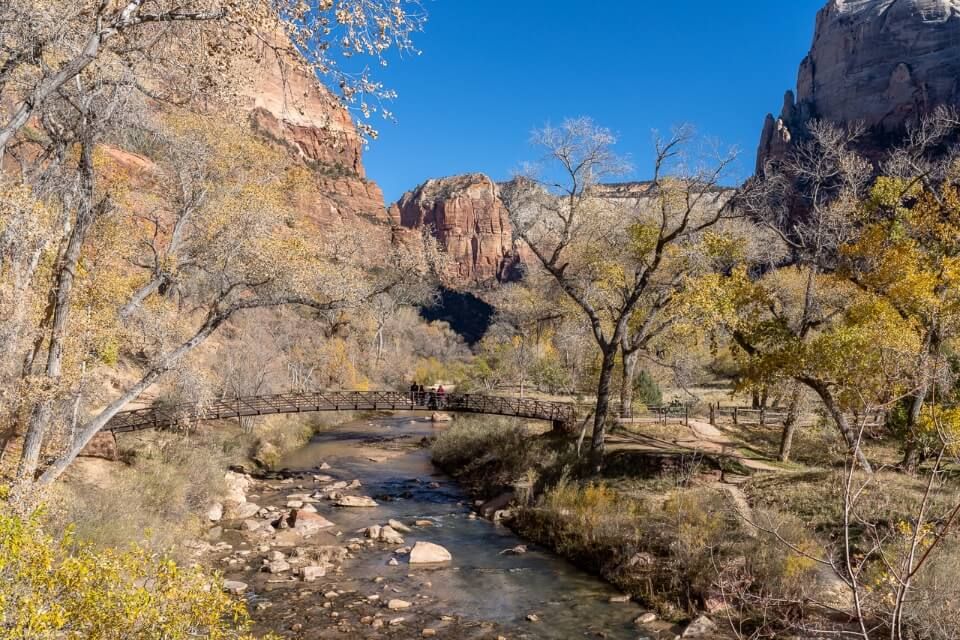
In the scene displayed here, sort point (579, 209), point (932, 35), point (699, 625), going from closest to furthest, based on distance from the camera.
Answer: point (699, 625) < point (579, 209) < point (932, 35)

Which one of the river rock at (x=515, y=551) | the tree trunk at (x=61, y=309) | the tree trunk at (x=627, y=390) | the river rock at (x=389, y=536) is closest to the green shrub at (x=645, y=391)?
the tree trunk at (x=627, y=390)

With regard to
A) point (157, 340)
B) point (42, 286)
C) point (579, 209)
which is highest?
point (579, 209)

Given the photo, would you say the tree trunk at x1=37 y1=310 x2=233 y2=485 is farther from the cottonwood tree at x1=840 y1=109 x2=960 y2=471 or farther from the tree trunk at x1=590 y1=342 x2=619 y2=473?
the cottonwood tree at x1=840 y1=109 x2=960 y2=471

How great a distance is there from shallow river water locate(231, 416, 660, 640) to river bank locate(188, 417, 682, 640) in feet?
0.09

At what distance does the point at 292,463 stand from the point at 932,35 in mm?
113535

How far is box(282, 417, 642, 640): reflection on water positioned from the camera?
1309 centimetres

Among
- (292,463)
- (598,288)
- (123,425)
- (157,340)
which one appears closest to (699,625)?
(157,340)

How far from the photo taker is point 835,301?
23.2 m

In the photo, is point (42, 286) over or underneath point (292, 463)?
over

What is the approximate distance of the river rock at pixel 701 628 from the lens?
39.4ft

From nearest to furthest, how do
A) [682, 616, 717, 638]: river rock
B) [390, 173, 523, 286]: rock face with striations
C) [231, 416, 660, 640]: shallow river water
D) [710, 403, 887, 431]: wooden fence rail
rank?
[682, 616, 717, 638]: river rock
[231, 416, 660, 640]: shallow river water
[710, 403, 887, 431]: wooden fence rail
[390, 173, 523, 286]: rock face with striations

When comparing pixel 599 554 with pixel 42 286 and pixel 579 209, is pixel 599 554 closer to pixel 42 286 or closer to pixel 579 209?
pixel 579 209

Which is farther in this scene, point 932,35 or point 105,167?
point 932,35

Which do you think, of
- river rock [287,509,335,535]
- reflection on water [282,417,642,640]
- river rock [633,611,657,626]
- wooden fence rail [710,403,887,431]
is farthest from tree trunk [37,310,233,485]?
wooden fence rail [710,403,887,431]
